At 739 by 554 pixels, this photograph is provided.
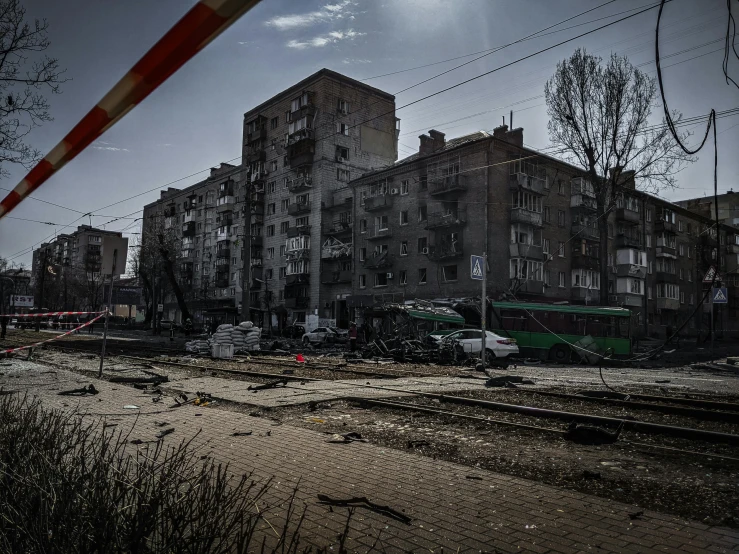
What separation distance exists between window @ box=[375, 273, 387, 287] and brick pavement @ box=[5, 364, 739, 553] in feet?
150

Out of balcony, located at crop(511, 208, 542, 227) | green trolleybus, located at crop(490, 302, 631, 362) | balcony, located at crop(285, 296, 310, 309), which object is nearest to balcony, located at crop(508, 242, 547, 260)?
balcony, located at crop(511, 208, 542, 227)

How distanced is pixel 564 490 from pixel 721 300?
2032cm

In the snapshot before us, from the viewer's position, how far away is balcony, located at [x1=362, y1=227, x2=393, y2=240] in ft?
172

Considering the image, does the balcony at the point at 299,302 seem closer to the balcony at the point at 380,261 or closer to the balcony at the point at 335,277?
the balcony at the point at 335,277

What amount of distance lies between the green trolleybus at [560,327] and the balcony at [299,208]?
36.7 metres

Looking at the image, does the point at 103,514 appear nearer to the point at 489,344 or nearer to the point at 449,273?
the point at 489,344

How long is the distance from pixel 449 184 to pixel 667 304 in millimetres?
34145

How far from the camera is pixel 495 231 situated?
4497cm

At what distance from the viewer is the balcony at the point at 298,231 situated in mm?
61469

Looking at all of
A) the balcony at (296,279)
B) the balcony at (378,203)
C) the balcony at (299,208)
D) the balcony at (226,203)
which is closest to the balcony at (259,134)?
the balcony at (226,203)

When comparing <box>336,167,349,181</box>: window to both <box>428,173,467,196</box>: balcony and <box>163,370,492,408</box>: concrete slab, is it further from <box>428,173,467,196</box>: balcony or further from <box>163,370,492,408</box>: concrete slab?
<box>163,370,492,408</box>: concrete slab

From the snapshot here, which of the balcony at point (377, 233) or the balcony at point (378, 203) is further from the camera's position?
the balcony at point (377, 233)

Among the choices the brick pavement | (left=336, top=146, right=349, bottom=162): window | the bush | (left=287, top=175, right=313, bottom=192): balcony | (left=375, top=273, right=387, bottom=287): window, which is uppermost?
(left=336, top=146, right=349, bottom=162): window

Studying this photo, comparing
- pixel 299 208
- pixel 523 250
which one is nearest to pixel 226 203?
pixel 299 208
